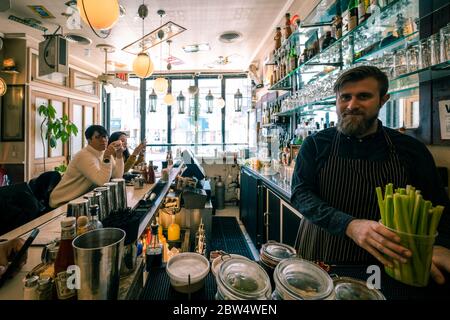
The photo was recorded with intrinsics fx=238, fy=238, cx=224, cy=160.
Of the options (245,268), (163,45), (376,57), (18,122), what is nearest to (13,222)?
(245,268)

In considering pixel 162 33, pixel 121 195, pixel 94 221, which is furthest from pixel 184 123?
pixel 94 221

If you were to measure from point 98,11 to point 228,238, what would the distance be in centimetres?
341

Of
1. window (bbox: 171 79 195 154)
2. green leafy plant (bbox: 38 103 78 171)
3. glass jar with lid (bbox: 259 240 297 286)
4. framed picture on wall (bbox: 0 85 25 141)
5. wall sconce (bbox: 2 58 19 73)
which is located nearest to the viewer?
glass jar with lid (bbox: 259 240 297 286)

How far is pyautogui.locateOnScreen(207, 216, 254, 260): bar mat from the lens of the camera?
3512 millimetres

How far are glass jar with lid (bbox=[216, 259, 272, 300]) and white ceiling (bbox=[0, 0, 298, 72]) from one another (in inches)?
145

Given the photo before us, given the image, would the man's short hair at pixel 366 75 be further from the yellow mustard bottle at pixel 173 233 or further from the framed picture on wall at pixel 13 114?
the framed picture on wall at pixel 13 114

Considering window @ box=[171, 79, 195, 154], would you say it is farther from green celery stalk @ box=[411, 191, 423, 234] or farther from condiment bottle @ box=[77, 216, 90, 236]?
green celery stalk @ box=[411, 191, 423, 234]

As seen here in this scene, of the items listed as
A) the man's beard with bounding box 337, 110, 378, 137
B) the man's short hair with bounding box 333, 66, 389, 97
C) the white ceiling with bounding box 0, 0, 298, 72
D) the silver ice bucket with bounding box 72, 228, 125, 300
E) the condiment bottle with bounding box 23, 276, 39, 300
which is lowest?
the condiment bottle with bounding box 23, 276, 39, 300

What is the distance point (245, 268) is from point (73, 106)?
6.54 m

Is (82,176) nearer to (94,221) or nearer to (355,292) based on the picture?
(94,221)

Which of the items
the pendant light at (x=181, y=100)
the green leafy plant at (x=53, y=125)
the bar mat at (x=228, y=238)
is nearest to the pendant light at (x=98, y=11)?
the bar mat at (x=228, y=238)

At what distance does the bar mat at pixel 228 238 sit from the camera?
351 cm

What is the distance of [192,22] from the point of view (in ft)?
13.0

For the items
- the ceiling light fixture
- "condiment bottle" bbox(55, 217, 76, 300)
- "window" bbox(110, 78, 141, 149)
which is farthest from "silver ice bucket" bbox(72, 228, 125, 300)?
"window" bbox(110, 78, 141, 149)
